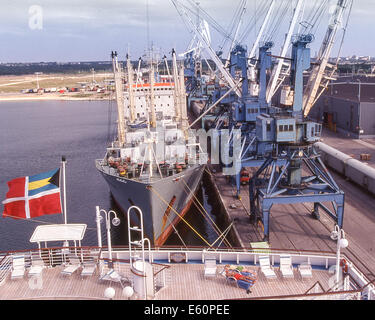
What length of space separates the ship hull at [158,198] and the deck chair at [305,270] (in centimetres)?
1250

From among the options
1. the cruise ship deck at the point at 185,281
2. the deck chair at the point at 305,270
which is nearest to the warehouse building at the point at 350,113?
the cruise ship deck at the point at 185,281

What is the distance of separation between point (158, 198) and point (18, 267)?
482 inches

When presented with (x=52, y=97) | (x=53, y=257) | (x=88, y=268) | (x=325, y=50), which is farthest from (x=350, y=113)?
(x=52, y=97)

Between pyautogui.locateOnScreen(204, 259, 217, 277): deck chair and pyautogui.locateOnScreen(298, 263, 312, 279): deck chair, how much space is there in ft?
10.8

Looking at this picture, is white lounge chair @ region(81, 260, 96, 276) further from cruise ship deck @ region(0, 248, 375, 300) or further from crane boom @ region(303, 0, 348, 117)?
crane boom @ region(303, 0, 348, 117)

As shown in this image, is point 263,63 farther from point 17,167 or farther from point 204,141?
point 17,167

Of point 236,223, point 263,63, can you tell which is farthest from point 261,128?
point 263,63

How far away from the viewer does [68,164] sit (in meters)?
54.3

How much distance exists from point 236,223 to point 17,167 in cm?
3832

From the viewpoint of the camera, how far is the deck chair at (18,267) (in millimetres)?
14599

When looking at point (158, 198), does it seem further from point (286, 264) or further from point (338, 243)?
point (338, 243)

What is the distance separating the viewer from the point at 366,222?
26922mm

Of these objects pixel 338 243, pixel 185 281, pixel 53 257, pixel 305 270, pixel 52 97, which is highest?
pixel 52 97

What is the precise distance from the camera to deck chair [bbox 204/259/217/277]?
48.2 feet
